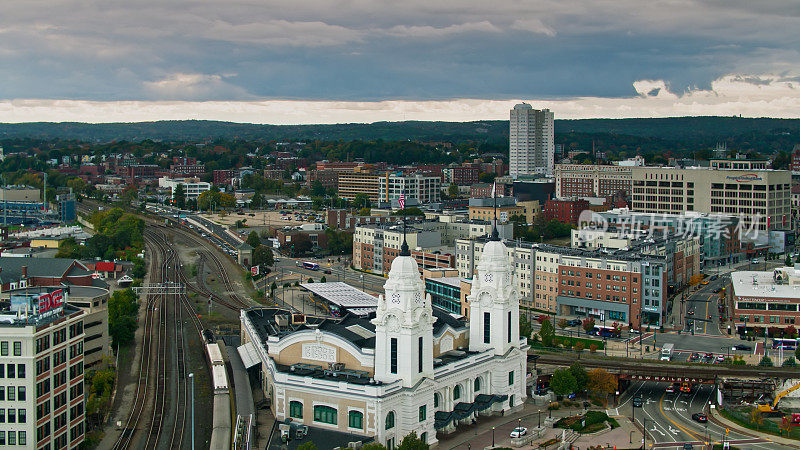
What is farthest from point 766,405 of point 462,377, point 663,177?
point 663,177

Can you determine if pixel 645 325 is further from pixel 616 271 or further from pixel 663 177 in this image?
pixel 663 177

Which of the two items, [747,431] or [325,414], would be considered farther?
[747,431]

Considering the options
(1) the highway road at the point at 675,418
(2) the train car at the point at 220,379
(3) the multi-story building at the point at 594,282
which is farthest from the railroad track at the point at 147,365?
(3) the multi-story building at the point at 594,282

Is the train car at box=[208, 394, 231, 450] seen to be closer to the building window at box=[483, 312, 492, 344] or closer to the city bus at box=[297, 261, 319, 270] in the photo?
the building window at box=[483, 312, 492, 344]

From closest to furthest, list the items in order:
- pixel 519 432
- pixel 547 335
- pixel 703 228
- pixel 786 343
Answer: pixel 519 432 → pixel 547 335 → pixel 786 343 → pixel 703 228

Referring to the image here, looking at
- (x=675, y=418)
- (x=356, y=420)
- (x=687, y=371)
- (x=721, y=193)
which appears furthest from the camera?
(x=721, y=193)

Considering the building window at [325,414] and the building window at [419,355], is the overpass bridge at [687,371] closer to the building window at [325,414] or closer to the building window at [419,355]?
the building window at [419,355]

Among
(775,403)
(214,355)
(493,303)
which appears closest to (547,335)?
(493,303)

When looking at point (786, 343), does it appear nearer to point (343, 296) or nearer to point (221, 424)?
point (343, 296)
